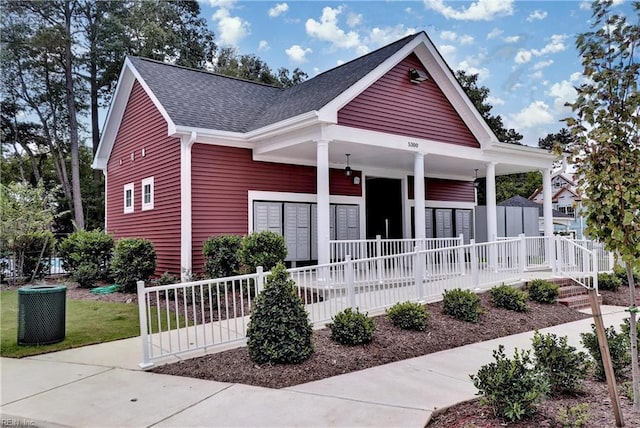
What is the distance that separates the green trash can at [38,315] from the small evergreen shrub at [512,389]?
5.77 meters

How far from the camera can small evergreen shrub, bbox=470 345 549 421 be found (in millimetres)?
3363

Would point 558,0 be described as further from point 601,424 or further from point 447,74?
point 601,424

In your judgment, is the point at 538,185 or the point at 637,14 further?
the point at 538,185

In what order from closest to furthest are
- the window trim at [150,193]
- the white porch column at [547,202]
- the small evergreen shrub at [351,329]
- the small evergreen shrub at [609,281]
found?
the small evergreen shrub at [351,329], the small evergreen shrub at [609,281], the window trim at [150,193], the white porch column at [547,202]

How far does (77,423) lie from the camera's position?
12.1 feet

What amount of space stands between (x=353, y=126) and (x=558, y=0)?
4598mm

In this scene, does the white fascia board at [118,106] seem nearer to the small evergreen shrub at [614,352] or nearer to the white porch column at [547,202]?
the small evergreen shrub at [614,352]

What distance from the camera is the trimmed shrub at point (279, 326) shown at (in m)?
5.00

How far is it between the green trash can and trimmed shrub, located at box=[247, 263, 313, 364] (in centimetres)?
316

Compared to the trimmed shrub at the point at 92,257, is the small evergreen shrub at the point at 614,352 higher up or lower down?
lower down

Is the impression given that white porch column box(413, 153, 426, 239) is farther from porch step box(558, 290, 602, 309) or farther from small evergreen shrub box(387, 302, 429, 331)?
small evergreen shrub box(387, 302, 429, 331)

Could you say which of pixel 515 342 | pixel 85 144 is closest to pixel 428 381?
pixel 515 342

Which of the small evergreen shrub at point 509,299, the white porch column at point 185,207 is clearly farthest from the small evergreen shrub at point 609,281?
the white porch column at point 185,207

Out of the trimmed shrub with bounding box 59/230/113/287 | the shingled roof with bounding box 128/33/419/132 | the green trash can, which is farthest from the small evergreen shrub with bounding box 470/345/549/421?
the trimmed shrub with bounding box 59/230/113/287
